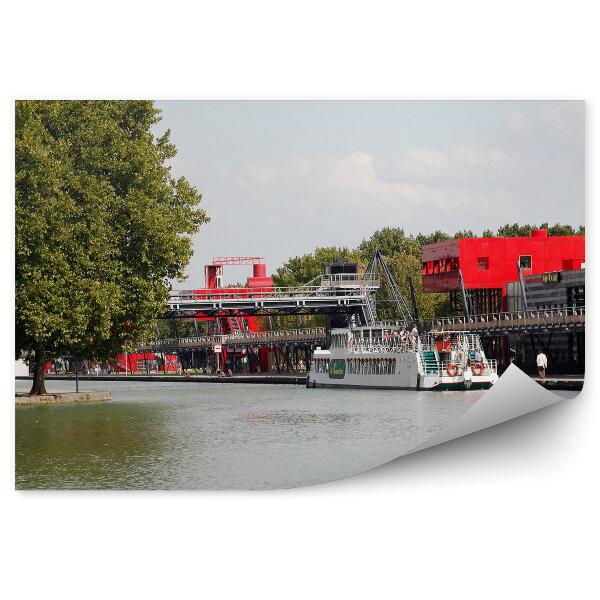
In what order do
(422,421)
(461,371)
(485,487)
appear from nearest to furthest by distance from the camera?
(485,487)
(422,421)
(461,371)

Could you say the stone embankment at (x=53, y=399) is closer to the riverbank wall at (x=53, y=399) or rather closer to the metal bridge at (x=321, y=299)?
the riverbank wall at (x=53, y=399)

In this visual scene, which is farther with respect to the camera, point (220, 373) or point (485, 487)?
point (220, 373)

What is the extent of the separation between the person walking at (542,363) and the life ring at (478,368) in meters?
4.56

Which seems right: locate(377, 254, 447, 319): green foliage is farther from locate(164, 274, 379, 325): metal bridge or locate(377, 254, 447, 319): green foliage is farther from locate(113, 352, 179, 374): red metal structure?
locate(113, 352, 179, 374): red metal structure

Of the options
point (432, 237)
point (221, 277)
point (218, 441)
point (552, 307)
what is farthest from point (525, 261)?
point (218, 441)

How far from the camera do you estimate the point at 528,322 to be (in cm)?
2500

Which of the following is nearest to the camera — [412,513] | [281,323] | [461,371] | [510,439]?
[412,513]

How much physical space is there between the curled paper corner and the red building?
2.51 meters

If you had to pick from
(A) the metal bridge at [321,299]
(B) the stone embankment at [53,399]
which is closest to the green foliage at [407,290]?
(A) the metal bridge at [321,299]

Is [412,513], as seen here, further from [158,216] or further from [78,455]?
[158,216]

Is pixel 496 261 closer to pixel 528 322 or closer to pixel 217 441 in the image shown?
pixel 528 322

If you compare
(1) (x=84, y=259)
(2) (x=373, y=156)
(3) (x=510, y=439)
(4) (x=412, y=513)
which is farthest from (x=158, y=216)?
(4) (x=412, y=513)

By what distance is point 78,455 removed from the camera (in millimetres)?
23438
